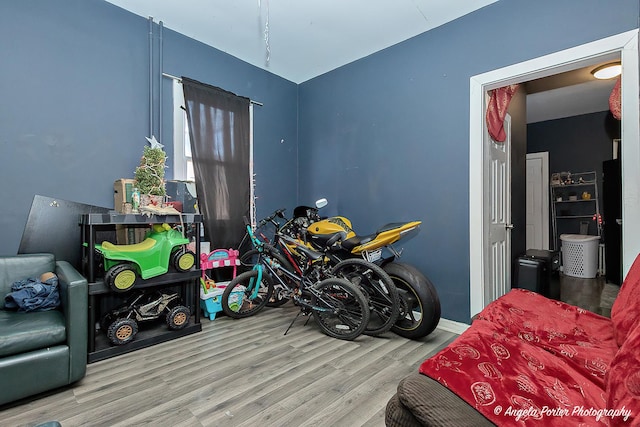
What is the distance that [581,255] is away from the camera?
4.89 meters

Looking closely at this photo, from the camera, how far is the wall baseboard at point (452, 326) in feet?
8.62

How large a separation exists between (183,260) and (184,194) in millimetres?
867

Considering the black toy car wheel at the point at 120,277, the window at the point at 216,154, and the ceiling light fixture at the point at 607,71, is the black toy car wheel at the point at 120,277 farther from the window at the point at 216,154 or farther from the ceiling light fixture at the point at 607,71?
the ceiling light fixture at the point at 607,71

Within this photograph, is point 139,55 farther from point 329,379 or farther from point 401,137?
point 329,379

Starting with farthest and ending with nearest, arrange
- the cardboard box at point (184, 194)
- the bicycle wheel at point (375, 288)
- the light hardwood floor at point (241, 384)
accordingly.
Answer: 1. the cardboard box at point (184, 194)
2. the bicycle wheel at point (375, 288)
3. the light hardwood floor at point (241, 384)

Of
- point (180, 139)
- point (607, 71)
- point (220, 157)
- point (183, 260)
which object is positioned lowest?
point (183, 260)

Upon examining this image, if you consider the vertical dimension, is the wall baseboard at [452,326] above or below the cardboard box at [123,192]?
below

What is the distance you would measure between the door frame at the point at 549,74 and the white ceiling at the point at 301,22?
2.29ft


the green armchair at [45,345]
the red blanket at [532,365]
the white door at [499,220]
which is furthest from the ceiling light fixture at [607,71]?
the green armchair at [45,345]

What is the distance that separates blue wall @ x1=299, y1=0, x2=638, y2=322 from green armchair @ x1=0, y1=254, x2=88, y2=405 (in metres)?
2.58


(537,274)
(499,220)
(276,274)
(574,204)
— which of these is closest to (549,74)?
(499,220)

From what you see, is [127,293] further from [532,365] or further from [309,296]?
[532,365]

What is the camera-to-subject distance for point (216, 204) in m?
3.13

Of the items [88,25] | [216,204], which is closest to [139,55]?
[88,25]
